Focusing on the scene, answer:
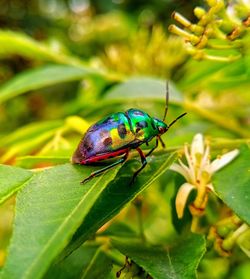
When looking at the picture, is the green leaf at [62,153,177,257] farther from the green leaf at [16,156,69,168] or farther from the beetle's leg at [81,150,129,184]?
the green leaf at [16,156,69,168]

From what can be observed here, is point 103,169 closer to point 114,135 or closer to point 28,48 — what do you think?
point 114,135

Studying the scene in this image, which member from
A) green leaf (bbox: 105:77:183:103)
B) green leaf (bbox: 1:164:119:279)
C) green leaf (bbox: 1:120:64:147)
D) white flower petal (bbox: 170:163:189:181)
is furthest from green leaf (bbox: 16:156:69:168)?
green leaf (bbox: 105:77:183:103)

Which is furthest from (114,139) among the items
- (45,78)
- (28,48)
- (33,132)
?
(28,48)

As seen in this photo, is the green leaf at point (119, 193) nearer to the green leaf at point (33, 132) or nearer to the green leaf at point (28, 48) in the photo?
the green leaf at point (33, 132)

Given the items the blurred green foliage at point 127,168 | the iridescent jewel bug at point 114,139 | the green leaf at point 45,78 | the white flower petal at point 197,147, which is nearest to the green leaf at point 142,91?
the blurred green foliage at point 127,168

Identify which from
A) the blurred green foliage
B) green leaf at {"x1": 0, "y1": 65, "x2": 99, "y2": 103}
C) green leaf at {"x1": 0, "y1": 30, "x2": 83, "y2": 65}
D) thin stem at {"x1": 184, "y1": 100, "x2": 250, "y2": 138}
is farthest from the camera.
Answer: green leaf at {"x1": 0, "y1": 30, "x2": 83, "y2": 65}

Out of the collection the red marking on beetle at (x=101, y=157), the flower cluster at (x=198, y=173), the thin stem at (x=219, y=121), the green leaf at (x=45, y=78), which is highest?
the red marking on beetle at (x=101, y=157)

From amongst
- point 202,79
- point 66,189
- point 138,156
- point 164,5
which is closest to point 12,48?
point 202,79
